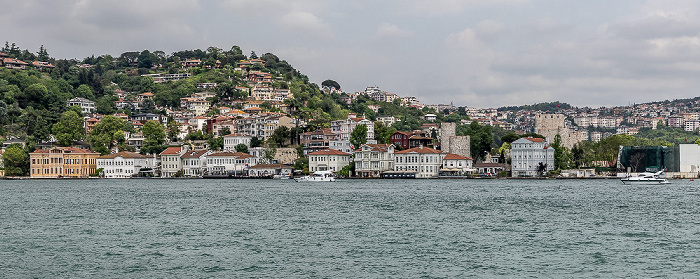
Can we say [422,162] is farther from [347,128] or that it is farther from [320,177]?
[347,128]

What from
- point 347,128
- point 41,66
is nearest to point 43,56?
point 41,66

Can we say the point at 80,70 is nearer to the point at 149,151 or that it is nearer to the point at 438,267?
the point at 149,151

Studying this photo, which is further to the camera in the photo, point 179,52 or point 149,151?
point 179,52

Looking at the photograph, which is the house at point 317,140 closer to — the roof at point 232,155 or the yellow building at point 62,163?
the roof at point 232,155

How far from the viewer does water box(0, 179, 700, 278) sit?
20.3m

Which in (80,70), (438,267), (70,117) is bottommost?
(438,267)

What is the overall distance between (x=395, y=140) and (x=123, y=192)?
39597mm

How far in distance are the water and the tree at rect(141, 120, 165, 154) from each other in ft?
150

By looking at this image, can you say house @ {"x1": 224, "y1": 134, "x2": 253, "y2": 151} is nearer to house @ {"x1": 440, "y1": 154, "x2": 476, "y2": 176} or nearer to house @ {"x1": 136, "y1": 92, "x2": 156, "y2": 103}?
house @ {"x1": 440, "y1": 154, "x2": 476, "y2": 176}

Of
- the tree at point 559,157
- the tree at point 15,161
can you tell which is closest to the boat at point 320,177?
the tree at point 559,157

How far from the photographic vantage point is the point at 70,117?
306 feet

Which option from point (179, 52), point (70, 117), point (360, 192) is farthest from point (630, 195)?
point (179, 52)

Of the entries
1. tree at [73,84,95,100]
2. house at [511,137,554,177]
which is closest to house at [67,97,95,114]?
tree at [73,84,95,100]

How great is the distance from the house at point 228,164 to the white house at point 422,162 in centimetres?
1764
